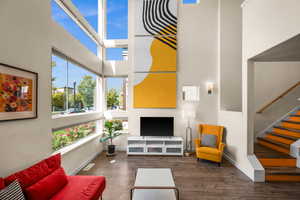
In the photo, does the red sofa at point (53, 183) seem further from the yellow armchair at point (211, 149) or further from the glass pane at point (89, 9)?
the glass pane at point (89, 9)

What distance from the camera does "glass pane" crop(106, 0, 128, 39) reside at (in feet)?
15.3

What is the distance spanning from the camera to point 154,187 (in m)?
1.91

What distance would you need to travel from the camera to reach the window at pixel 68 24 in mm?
2576

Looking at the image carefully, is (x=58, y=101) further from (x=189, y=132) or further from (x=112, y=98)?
(x=189, y=132)

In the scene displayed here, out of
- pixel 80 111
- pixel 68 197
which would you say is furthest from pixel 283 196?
pixel 80 111

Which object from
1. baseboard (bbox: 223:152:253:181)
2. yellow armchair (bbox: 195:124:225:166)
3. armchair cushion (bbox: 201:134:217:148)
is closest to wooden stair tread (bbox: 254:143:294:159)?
baseboard (bbox: 223:152:253:181)

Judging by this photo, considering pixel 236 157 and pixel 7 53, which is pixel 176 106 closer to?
pixel 236 157

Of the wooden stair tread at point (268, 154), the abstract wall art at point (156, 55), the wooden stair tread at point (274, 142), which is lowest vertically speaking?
the wooden stair tread at point (268, 154)

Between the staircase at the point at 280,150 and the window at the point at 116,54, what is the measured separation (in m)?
4.68

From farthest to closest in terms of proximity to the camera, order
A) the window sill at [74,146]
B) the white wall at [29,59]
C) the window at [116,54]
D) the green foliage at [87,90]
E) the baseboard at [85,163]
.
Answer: the window at [116,54] < the green foliage at [87,90] < the baseboard at [85,163] < the window sill at [74,146] < the white wall at [29,59]

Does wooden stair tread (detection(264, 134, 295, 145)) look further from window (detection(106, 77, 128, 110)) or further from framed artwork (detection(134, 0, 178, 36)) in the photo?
window (detection(106, 77, 128, 110))

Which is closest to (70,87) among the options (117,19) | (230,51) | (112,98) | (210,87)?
(112,98)

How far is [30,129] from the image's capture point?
1.92 meters

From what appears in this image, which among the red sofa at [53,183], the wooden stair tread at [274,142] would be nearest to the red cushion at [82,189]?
the red sofa at [53,183]
